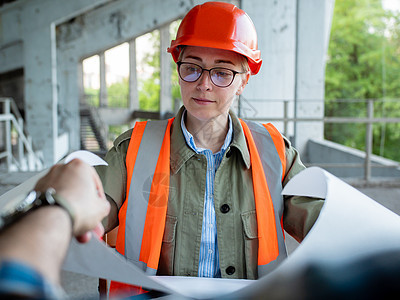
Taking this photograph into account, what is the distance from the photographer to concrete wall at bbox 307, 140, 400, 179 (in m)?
6.39

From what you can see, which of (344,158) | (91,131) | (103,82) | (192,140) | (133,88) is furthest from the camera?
(103,82)

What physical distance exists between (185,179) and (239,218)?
0.20 metres

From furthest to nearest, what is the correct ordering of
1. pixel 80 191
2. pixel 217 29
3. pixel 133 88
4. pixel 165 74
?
1. pixel 133 88
2. pixel 165 74
3. pixel 217 29
4. pixel 80 191

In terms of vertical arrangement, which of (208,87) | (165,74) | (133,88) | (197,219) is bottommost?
(197,219)

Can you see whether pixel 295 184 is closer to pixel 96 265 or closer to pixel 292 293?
pixel 96 265

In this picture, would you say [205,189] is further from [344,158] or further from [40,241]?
[344,158]

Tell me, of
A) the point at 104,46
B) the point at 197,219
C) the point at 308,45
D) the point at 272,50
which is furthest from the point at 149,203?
the point at 104,46

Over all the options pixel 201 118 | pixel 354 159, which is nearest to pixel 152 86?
pixel 354 159

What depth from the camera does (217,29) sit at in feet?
3.92

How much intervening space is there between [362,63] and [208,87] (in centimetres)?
2160

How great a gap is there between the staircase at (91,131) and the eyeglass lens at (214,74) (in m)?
13.4

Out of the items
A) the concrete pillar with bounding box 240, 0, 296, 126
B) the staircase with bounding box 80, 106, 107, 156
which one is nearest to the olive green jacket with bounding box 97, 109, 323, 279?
the concrete pillar with bounding box 240, 0, 296, 126

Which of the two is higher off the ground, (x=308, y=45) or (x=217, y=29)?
(x=308, y=45)

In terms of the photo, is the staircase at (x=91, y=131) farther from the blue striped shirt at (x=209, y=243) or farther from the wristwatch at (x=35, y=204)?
the wristwatch at (x=35, y=204)
